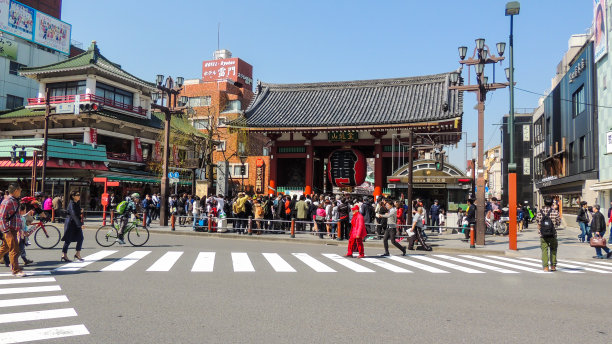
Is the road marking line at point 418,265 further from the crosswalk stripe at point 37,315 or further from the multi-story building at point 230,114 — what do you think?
the multi-story building at point 230,114

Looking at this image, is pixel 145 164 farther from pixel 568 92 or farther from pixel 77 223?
pixel 568 92

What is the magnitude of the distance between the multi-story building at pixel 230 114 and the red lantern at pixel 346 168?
15031 millimetres

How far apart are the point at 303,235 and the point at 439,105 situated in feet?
43.8

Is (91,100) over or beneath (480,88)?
over

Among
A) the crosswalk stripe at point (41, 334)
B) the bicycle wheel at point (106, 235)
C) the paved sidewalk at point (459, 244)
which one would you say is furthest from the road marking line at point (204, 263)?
the paved sidewalk at point (459, 244)

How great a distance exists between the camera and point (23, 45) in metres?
45.9

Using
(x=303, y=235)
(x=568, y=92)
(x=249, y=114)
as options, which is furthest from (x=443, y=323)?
(x=568, y=92)

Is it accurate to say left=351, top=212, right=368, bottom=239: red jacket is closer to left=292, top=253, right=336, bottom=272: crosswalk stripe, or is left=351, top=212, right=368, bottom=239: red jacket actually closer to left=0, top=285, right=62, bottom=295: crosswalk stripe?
left=292, top=253, right=336, bottom=272: crosswalk stripe

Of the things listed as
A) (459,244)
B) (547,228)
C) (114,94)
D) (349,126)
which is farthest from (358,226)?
(114,94)

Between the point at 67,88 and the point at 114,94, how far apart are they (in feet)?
12.7

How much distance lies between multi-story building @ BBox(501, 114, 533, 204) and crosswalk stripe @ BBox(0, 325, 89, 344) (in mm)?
62258

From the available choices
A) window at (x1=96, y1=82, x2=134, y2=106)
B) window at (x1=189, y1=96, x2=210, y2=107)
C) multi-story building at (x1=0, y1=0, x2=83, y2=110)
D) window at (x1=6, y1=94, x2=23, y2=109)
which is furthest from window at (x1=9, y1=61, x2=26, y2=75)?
window at (x1=189, y1=96, x2=210, y2=107)

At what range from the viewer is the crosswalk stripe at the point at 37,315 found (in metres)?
5.81

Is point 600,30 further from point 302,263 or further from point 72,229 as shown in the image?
point 72,229
